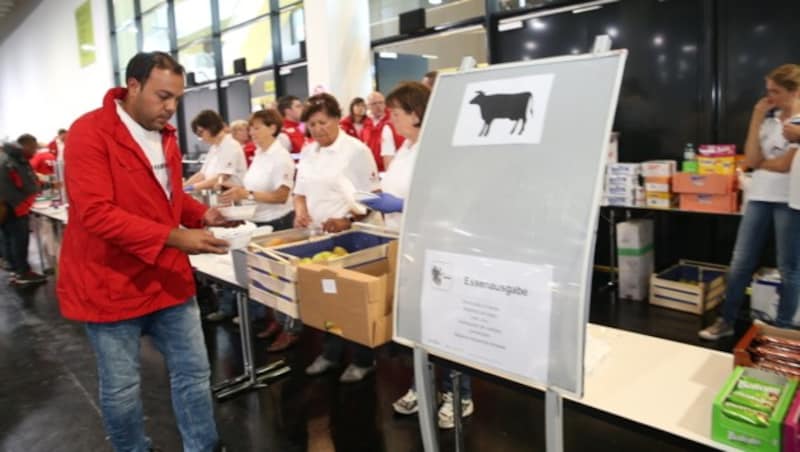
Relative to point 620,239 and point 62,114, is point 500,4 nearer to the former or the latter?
point 620,239

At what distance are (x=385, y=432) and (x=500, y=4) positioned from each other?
12.6 ft

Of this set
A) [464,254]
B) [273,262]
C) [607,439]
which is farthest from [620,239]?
[464,254]

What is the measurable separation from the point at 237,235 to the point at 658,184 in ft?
9.14

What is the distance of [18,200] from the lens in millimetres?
5180

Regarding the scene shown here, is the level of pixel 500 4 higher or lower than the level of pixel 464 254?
higher

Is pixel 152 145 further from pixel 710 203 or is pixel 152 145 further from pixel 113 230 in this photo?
pixel 710 203

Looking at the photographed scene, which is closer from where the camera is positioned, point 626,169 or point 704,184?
point 704,184

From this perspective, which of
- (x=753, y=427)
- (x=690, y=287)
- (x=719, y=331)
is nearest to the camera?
(x=753, y=427)

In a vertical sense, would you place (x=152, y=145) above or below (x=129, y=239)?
above

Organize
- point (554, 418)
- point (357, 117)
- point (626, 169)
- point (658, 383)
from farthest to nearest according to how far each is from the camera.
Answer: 1. point (357, 117)
2. point (626, 169)
3. point (658, 383)
4. point (554, 418)

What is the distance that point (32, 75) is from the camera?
48.0ft

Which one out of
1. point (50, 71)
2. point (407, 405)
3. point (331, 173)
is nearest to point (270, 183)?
point (331, 173)

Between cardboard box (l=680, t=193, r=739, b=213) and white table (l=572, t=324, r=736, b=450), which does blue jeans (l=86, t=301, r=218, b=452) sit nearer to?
white table (l=572, t=324, r=736, b=450)

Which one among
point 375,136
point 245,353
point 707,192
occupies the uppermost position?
point 375,136
